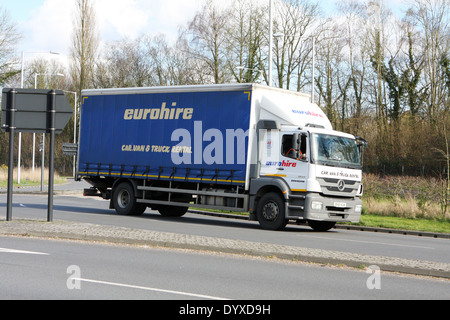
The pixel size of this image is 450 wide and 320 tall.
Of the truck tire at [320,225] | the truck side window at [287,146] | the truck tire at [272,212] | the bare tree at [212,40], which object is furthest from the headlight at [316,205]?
the bare tree at [212,40]

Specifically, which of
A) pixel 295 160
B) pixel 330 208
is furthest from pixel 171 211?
pixel 330 208

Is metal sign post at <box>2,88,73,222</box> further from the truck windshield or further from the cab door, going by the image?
the truck windshield

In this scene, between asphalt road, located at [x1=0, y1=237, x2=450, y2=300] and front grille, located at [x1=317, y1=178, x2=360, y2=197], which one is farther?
front grille, located at [x1=317, y1=178, x2=360, y2=197]

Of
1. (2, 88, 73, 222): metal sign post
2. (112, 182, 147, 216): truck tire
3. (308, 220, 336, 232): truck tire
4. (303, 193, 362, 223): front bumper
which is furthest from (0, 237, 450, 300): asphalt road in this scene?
(112, 182, 147, 216): truck tire

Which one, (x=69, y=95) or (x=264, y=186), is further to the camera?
(x=69, y=95)

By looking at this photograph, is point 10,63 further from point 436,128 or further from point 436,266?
point 436,266

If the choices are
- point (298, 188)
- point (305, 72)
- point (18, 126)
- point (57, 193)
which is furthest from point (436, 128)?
point (18, 126)

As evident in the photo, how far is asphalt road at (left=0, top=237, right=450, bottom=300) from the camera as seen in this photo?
8.15m

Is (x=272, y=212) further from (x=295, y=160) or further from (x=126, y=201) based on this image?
(x=126, y=201)

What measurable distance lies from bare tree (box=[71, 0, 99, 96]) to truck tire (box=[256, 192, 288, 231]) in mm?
46363

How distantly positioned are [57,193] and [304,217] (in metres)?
23.1

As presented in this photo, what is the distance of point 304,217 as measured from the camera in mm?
18219

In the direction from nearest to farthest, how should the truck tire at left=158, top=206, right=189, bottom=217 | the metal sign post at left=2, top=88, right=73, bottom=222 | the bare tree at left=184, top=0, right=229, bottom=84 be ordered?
the metal sign post at left=2, top=88, right=73, bottom=222, the truck tire at left=158, top=206, right=189, bottom=217, the bare tree at left=184, top=0, right=229, bottom=84

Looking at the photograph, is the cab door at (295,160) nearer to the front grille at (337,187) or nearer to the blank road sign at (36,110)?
the front grille at (337,187)
